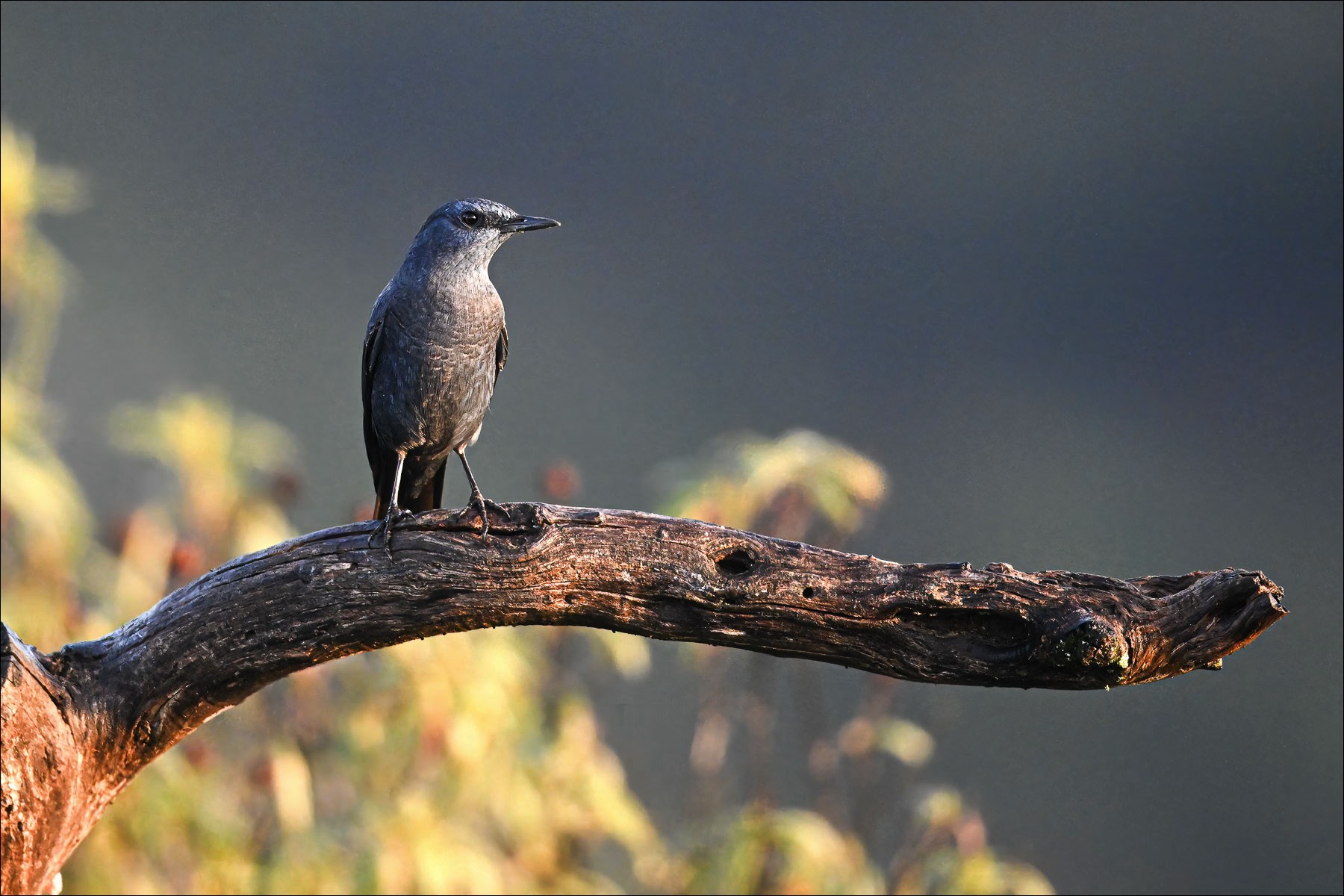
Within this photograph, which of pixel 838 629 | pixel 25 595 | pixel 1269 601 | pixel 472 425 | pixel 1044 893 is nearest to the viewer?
pixel 1269 601

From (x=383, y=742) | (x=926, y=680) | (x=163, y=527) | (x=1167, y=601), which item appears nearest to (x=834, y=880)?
(x=383, y=742)

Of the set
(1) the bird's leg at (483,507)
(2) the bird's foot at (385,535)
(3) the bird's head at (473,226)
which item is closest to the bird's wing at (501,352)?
(3) the bird's head at (473,226)

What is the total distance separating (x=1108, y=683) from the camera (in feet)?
5.95

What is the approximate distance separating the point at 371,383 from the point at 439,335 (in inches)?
8.8

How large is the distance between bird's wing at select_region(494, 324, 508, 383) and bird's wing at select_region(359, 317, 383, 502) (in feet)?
0.79

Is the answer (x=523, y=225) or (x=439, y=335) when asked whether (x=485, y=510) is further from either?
(x=523, y=225)

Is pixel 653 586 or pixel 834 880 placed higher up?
pixel 653 586

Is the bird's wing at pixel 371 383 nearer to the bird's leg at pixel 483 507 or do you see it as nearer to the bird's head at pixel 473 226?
the bird's head at pixel 473 226

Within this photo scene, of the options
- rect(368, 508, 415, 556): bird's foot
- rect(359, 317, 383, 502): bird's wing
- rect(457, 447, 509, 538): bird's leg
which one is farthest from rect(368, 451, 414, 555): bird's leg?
rect(359, 317, 383, 502): bird's wing

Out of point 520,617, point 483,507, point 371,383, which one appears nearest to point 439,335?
point 371,383

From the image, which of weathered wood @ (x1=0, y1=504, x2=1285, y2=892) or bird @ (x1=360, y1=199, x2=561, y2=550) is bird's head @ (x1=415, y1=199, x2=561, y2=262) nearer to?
bird @ (x1=360, y1=199, x2=561, y2=550)

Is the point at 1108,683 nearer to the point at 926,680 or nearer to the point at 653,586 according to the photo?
the point at 926,680

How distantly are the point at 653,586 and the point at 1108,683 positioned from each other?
709 millimetres

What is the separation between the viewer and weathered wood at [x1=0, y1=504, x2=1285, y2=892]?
1822 millimetres
